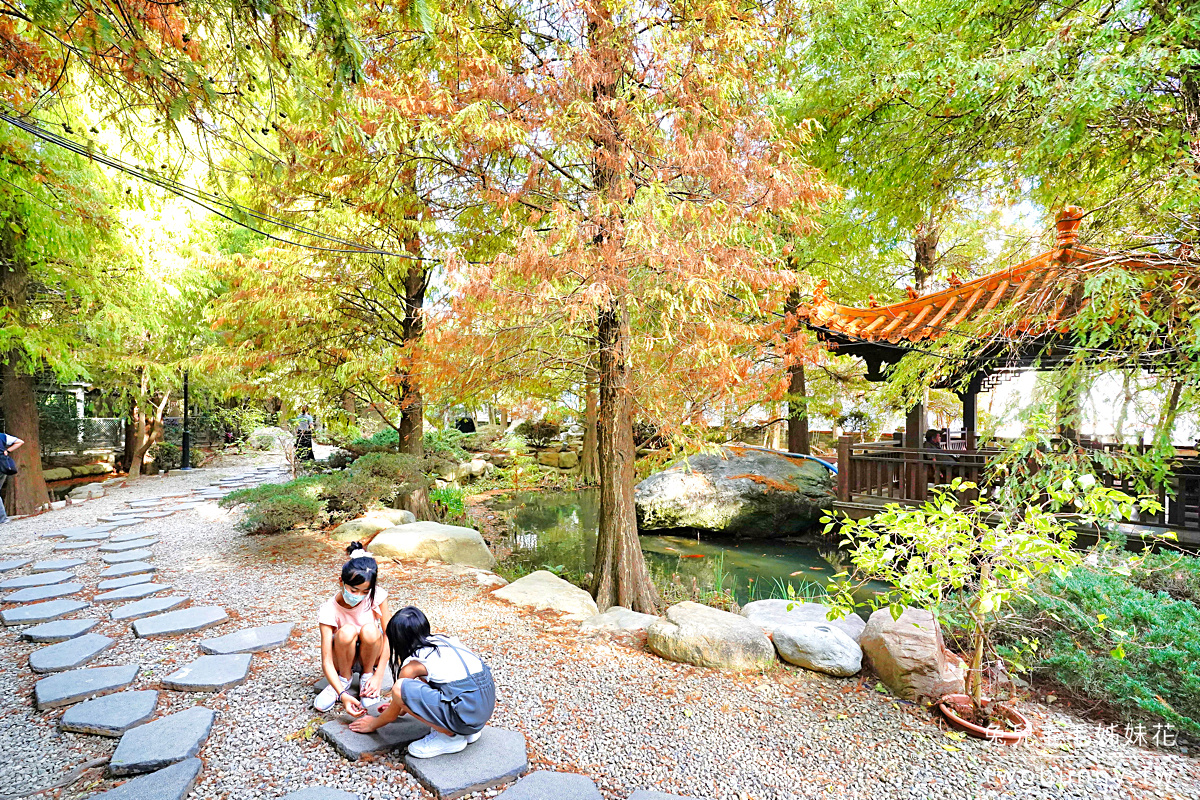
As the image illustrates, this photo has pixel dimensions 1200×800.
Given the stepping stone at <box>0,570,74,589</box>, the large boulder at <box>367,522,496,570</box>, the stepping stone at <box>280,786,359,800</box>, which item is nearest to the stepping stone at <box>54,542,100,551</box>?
the stepping stone at <box>0,570,74,589</box>

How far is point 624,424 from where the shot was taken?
5215 mm

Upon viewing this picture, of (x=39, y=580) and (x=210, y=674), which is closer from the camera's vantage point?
(x=210, y=674)

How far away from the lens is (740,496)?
32.2 ft

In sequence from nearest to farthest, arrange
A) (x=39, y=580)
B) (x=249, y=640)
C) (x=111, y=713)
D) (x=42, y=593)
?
(x=111, y=713) < (x=249, y=640) < (x=42, y=593) < (x=39, y=580)

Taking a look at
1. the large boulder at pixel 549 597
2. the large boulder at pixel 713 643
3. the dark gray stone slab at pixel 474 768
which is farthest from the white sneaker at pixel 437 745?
the large boulder at pixel 549 597

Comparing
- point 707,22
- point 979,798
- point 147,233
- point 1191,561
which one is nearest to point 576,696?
point 979,798

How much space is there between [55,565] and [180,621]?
8.47ft

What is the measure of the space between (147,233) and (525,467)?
1028 centimetres

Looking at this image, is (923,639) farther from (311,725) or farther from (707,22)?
(707,22)

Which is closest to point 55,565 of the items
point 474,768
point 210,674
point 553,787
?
point 210,674

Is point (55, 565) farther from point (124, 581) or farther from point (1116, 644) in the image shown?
point (1116, 644)

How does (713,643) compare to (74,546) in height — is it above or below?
below

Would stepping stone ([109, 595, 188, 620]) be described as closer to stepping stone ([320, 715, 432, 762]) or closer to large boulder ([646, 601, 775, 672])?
stepping stone ([320, 715, 432, 762])

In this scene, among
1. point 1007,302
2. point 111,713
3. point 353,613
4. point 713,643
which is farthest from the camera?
point 1007,302
